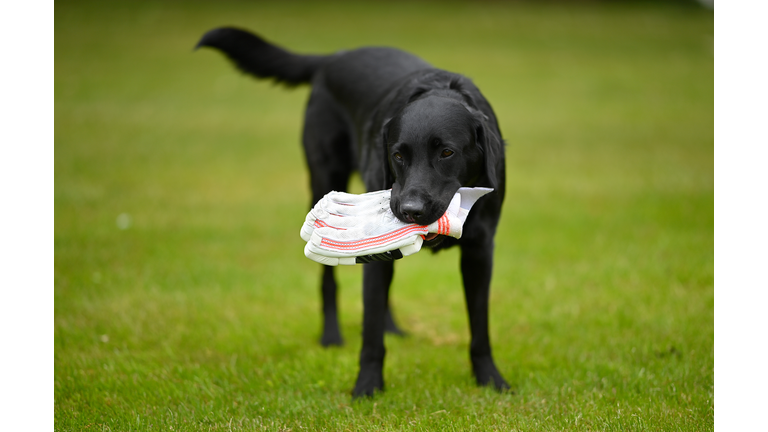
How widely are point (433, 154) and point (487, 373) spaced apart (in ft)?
4.38

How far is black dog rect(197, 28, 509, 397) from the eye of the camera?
276 centimetres

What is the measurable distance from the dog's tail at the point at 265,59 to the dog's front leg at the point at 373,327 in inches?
70.9

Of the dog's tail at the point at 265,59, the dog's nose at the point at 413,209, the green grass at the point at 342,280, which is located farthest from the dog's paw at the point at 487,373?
the dog's tail at the point at 265,59

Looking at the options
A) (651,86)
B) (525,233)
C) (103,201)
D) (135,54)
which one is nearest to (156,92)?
(135,54)

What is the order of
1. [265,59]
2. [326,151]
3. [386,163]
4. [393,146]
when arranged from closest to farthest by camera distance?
[393,146], [386,163], [326,151], [265,59]

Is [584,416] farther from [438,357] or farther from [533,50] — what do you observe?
[533,50]

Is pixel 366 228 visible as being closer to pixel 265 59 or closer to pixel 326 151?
pixel 326 151

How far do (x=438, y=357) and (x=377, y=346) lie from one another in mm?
673

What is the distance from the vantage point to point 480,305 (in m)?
3.37

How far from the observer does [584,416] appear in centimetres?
300

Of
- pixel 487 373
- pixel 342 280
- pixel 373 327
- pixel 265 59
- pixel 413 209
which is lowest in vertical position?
pixel 342 280

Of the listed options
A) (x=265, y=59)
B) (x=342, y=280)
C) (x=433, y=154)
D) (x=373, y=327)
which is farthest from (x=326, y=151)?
(x=342, y=280)

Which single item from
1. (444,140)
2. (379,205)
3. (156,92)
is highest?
(444,140)

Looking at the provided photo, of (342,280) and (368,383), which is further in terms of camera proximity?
(342,280)
